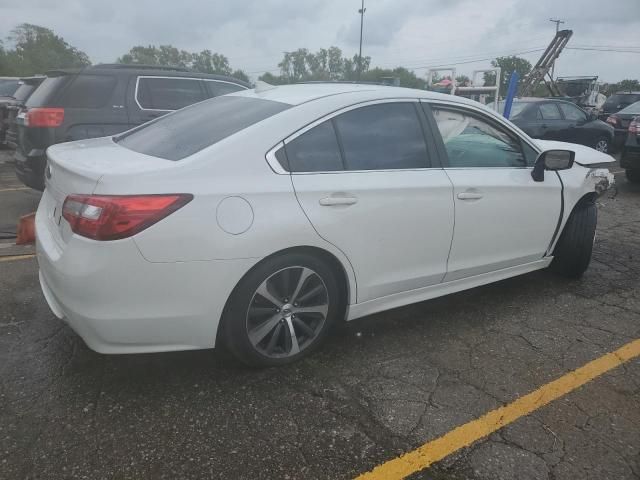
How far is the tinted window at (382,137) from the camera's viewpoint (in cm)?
288

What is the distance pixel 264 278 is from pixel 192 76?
188 inches

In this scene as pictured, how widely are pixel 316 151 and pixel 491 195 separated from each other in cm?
131

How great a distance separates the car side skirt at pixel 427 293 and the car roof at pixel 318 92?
121 centimetres

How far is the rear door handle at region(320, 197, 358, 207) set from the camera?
2.67m

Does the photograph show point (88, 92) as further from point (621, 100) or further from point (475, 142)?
point (621, 100)

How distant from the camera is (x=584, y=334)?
341 centimetres

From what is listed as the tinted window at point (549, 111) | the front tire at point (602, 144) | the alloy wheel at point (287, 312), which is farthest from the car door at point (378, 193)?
the front tire at point (602, 144)

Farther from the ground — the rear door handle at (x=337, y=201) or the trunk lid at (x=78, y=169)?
the trunk lid at (x=78, y=169)

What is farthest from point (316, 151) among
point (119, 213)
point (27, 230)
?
point (27, 230)

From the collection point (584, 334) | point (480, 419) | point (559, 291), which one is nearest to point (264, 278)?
point (480, 419)

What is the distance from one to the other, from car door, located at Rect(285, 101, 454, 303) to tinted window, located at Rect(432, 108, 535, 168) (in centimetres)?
19

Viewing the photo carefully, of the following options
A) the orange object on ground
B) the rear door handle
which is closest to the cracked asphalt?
the orange object on ground

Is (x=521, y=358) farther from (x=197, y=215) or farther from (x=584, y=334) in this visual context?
(x=197, y=215)

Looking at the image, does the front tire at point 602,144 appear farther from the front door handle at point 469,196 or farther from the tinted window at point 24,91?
the tinted window at point 24,91
